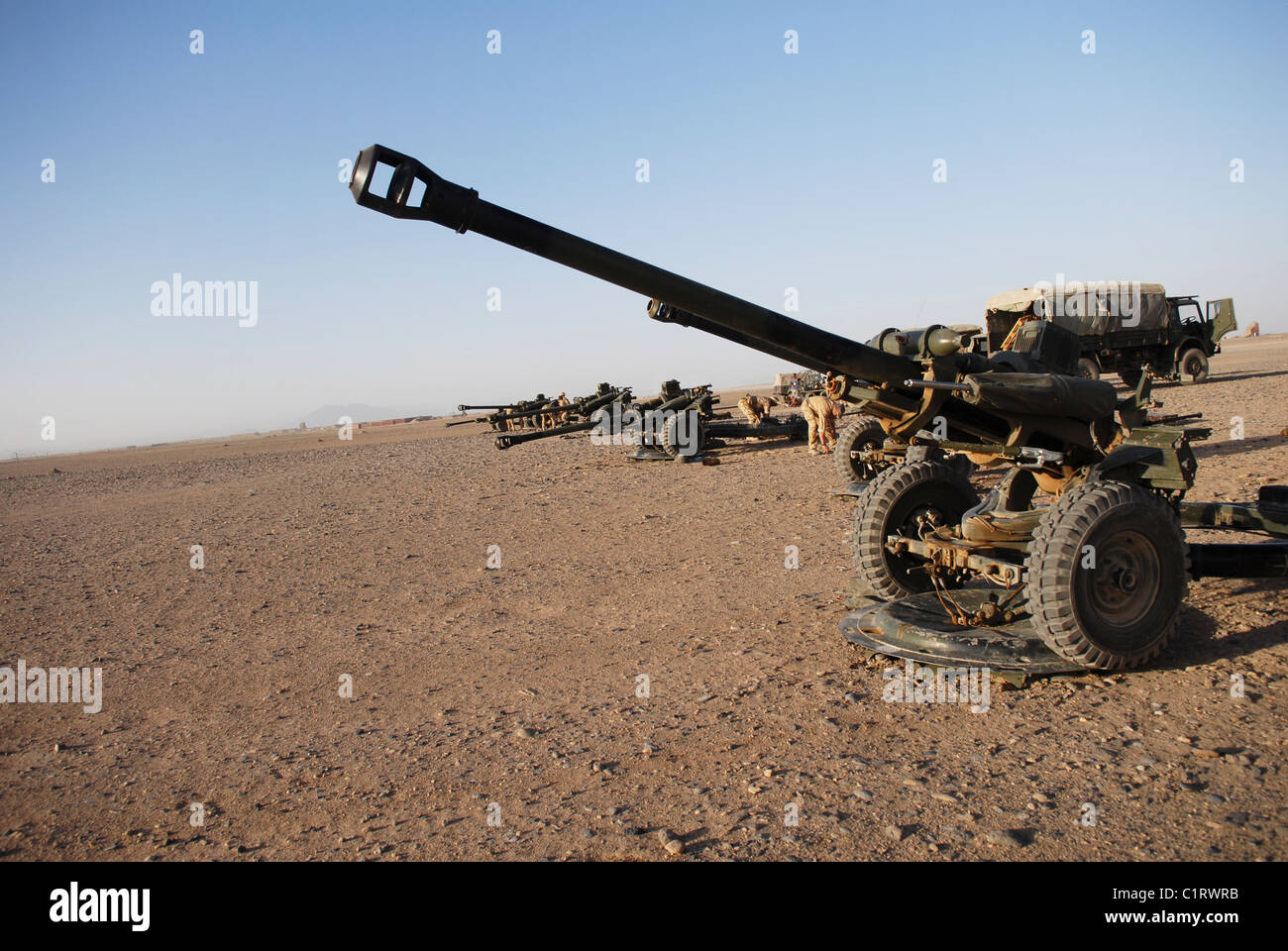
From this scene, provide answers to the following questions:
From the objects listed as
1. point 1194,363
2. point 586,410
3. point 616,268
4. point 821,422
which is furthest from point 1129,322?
point 616,268

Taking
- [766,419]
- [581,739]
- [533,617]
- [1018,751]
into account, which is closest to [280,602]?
[533,617]

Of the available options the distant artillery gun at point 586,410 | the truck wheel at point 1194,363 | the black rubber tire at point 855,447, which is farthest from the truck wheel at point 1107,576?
the truck wheel at point 1194,363

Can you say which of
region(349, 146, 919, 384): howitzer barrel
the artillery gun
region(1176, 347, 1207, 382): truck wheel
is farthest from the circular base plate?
region(1176, 347, 1207, 382): truck wheel

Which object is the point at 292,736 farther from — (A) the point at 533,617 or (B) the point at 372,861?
(A) the point at 533,617

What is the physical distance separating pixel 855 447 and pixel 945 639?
788cm

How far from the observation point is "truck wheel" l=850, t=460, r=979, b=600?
5.87m

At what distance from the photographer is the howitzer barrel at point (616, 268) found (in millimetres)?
3711

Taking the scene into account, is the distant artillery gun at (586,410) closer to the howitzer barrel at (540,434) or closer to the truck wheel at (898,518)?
the howitzer barrel at (540,434)

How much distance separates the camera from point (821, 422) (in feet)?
52.5

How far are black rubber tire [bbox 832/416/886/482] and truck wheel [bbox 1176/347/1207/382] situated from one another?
16454mm

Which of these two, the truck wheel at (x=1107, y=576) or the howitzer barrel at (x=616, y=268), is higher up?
the howitzer barrel at (x=616, y=268)

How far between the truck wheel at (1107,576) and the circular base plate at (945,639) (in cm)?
14

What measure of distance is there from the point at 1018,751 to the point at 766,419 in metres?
16.5
